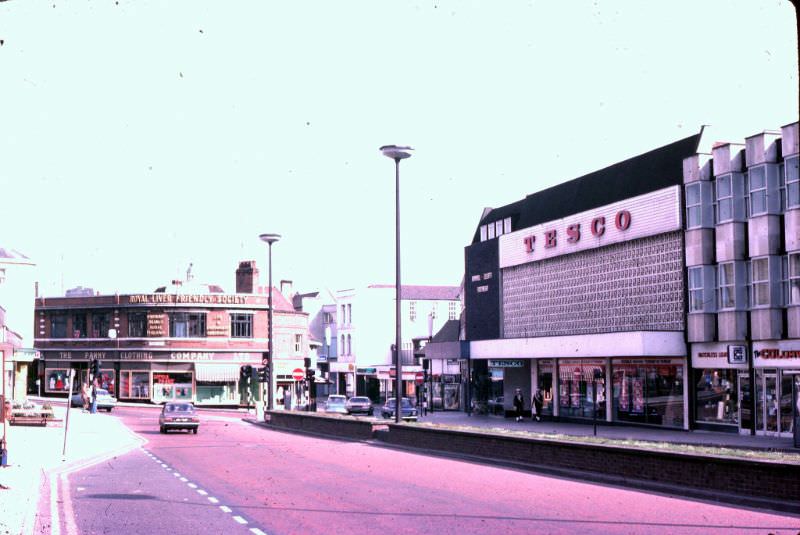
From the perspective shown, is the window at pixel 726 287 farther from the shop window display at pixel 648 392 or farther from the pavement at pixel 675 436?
the pavement at pixel 675 436

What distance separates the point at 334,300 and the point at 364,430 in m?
75.6

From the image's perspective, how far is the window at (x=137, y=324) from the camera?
84.6 meters

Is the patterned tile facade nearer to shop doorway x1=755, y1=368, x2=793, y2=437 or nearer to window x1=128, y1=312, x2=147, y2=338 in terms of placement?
shop doorway x1=755, y1=368, x2=793, y2=437

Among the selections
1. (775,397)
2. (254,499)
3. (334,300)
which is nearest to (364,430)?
(775,397)

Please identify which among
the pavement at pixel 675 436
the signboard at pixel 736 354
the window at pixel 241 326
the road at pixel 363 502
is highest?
the window at pixel 241 326

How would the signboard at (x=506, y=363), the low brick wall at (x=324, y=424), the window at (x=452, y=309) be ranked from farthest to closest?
1. the window at (x=452, y=309)
2. the signboard at (x=506, y=363)
3. the low brick wall at (x=324, y=424)

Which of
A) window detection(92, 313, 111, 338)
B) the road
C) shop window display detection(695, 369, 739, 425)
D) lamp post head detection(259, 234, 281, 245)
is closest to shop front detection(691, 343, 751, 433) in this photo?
shop window display detection(695, 369, 739, 425)

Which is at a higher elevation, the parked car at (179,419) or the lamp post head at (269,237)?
the lamp post head at (269,237)

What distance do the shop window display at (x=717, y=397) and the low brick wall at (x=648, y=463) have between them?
48.3 ft

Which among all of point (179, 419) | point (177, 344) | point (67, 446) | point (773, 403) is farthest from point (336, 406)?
point (773, 403)

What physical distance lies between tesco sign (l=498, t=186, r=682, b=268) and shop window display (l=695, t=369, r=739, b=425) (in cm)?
621

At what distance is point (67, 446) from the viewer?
33.7m

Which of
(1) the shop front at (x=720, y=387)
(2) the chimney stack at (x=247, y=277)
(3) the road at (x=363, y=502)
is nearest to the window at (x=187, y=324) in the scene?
(2) the chimney stack at (x=247, y=277)

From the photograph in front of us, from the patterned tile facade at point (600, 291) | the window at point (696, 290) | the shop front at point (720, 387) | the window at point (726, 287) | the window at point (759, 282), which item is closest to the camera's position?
the window at point (759, 282)
